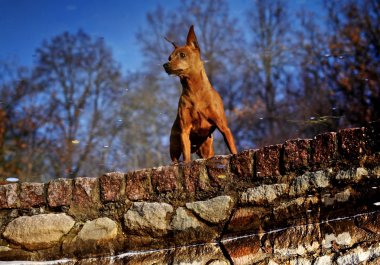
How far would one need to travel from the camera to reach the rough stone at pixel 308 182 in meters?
1.95

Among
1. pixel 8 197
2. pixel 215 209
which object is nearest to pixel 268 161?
pixel 215 209

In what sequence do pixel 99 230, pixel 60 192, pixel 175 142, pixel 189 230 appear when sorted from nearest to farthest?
pixel 189 230
pixel 99 230
pixel 60 192
pixel 175 142

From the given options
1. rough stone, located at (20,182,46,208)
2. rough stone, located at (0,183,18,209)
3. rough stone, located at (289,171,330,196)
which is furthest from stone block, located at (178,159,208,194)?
rough stone, located at (0,183,18,209)

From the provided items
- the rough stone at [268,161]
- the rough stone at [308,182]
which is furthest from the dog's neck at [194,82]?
the rough stone at [308,182]

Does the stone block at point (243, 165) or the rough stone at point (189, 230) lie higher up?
the stone block at point (243, 165)

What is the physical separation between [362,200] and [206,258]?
0.82 meters

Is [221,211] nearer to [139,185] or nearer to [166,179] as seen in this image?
[166,179]

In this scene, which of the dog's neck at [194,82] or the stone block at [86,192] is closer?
the stone block at [86,192]

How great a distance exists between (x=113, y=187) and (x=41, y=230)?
0.48 metres

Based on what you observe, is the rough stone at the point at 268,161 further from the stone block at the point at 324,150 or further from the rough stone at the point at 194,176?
the rough stone at the point at 194,176

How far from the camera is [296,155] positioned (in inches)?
79.5

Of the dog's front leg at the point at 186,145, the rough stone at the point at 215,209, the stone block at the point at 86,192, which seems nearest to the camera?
the rough stone at the point at 215,209

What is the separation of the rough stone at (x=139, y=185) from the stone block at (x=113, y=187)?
0.13ft

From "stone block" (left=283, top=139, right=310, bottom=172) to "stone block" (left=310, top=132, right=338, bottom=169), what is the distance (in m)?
0.03
